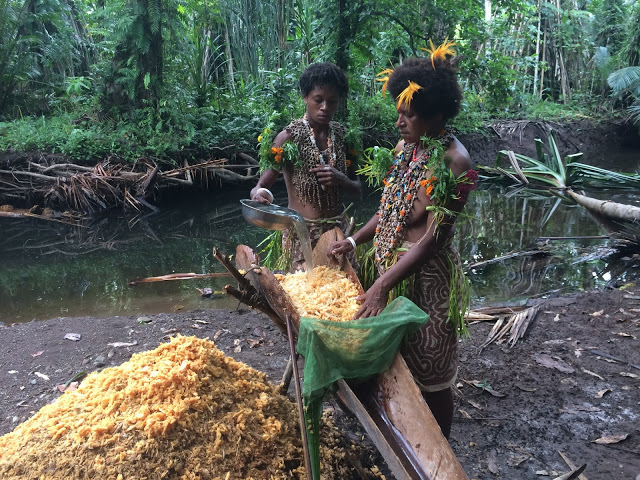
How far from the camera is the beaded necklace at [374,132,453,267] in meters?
1.97

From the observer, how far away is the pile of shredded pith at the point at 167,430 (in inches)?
66.0

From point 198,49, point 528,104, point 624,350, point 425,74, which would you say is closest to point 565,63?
point 528,104

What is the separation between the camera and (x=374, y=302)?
1.96 meters

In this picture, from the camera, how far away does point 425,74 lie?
189cm

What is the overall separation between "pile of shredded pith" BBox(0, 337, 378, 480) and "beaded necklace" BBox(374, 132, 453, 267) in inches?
33.5

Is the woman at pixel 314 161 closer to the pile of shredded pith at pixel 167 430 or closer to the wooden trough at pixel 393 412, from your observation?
the wooden trough at pixel 393 412

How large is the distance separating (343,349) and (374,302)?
13.0 inches

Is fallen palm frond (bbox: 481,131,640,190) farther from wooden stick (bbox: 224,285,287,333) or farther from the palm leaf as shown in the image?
wooden stick (bbox: 224,285,287,333)

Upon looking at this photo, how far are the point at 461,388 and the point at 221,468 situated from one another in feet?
5.88

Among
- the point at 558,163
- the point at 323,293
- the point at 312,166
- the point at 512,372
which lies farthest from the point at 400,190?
the point at 558,163

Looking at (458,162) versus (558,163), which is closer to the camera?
(458,162)

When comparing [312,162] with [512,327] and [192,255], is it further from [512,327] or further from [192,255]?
[192,255]

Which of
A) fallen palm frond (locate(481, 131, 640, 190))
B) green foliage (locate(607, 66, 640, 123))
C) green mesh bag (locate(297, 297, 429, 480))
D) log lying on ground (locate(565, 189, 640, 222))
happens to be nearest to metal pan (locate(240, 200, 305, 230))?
green mesh bag (locate(297, 297, 429, 480))

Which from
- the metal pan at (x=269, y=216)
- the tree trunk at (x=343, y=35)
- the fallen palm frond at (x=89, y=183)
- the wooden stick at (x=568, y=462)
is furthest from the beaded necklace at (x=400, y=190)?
the fallen palm frond at (x=89, y=183)
